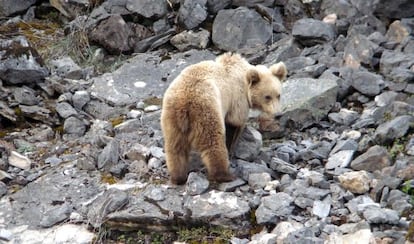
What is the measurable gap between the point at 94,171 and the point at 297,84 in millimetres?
3295

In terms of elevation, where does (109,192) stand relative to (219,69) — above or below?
below

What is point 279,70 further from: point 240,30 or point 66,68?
point 66,68

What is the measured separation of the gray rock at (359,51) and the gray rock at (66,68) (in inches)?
173

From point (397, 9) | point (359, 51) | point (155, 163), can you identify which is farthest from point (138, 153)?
point (397, 9)

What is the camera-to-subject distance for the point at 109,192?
7.59m

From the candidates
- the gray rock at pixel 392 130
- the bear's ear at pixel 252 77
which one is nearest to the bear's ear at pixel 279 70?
the bear's ear at pixel 252 77

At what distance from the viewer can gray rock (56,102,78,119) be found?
9875mm

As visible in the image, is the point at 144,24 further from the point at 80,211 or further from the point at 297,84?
the point at 80,211

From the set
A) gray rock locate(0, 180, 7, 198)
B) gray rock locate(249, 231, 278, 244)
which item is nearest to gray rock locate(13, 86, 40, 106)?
gray rock locate(0, 180, 7, 198)

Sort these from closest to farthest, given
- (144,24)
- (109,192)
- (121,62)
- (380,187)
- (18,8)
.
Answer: (380,187) < (109,192) < (121,62) < (144,24) < (18,8)

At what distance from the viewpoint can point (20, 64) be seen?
419 inches

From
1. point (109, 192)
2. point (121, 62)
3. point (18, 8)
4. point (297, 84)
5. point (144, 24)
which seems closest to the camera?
point (109, 192)

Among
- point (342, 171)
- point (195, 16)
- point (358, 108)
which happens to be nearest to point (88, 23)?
point (195, 16)

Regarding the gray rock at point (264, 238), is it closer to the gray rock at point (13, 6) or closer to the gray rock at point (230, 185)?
the gray rock at point (230, 185)
